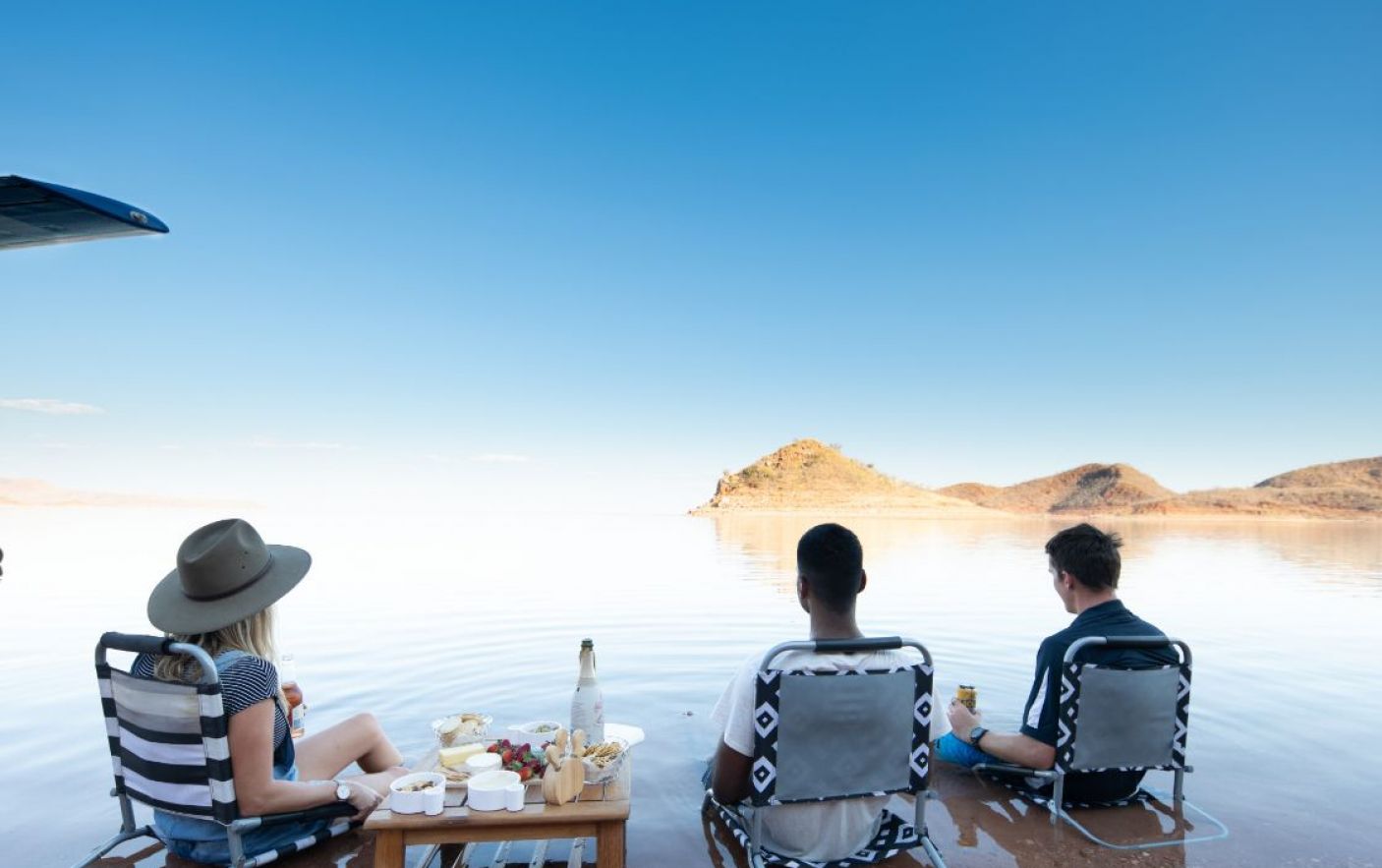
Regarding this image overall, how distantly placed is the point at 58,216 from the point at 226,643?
346 cm

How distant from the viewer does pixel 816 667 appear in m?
3.31

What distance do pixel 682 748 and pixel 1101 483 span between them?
→ 327 feet

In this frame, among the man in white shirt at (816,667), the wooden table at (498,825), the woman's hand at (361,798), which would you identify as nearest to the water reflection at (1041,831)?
the man in white shirt at (816,667)

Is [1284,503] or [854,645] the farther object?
[1284,503]

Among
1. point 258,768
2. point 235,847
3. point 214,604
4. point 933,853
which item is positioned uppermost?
point 214,604

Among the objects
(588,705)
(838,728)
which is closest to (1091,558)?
(838,728)

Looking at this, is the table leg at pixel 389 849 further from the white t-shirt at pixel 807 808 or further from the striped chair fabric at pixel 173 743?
the white t-shirt at pixel 807 808

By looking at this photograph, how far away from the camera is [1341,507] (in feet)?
233

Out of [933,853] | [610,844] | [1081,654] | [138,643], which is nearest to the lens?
[610,844]

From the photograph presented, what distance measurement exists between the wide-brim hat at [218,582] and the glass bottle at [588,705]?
130cm

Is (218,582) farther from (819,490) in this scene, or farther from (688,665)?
(819,490)

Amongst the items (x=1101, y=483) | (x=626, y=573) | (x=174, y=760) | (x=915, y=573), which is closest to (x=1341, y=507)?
(x=1101, y=483)

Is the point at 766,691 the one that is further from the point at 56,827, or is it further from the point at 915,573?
the point at 915,573

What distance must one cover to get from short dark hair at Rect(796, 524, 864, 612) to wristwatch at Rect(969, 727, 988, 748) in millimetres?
1938
